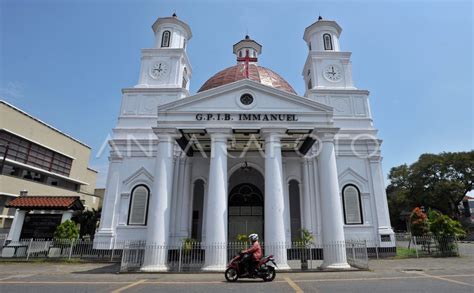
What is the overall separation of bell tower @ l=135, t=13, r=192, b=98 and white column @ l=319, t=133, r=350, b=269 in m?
11.8

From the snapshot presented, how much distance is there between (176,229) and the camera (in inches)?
703

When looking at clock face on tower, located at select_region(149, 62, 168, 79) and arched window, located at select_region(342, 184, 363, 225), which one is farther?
clock face on tower, located at select_region(149, 62, 168, 79)

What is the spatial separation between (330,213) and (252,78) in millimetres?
11983

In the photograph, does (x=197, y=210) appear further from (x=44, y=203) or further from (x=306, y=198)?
(x=44, y=203)

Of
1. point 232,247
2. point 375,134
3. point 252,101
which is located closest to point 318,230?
point 232,247

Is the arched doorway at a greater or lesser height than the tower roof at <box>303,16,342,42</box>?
lesser

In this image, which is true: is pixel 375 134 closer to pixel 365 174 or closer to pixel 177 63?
pixel 365 174

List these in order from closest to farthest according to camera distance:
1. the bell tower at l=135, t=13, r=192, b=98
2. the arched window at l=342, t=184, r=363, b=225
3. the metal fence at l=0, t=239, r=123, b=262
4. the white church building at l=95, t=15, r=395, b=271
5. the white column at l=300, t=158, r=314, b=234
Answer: the white church building at l=95, t=15, r=395, b=271, the metal fence at l=0, t=239, r=123, b=262, the arched window at l=342, t=184, r=363, b=225, the white column at l=300, t=158, r=314, b=234, the bell tower at l=135, t=13, r=192, b=98

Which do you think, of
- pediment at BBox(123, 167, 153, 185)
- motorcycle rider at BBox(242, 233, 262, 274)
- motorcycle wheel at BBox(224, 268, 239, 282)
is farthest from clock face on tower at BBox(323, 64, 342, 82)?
motorcycle wheel at BBox(224, 268, 239, 282)

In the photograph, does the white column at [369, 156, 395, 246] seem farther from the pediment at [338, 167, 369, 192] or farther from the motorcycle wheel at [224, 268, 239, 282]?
the motorcycle wheel at [224, 268, 239, 282]

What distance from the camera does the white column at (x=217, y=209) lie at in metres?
12.1

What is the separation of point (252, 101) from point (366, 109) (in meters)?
10.2

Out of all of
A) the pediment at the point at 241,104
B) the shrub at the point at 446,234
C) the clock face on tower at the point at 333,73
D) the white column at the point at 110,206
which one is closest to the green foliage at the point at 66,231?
the white column at the point at 110,206

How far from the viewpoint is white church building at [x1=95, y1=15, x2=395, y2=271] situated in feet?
43.4
